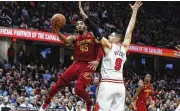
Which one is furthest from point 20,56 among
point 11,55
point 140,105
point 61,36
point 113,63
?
point 113,63

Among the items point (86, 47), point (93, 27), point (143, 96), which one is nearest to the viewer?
point (93, 27)

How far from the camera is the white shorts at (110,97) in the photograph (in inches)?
405

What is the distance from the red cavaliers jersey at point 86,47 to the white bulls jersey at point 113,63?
122 centimetres

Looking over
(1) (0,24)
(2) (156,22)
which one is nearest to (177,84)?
(2) (156,22)

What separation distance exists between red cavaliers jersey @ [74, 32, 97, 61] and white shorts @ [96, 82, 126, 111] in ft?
4.64

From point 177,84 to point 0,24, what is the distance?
12427mm

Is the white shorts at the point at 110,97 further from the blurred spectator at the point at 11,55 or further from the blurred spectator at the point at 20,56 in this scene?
the blurred spectator at the point at 20,56

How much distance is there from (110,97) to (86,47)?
178 cm

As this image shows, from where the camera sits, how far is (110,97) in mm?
10312

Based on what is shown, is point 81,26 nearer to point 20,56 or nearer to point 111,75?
point 111,75

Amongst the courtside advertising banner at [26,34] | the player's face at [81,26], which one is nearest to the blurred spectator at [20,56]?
the courtside advertising banner at [26,34]

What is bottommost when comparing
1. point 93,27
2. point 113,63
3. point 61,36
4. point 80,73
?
point 80,73

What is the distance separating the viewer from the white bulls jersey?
1041cm

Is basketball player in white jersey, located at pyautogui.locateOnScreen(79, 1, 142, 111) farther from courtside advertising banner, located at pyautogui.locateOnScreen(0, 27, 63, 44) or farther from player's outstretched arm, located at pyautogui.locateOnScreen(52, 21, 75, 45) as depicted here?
courtside advertising banner, located at pyautogui.locateOnScreen(0, 27, 63, 44)
